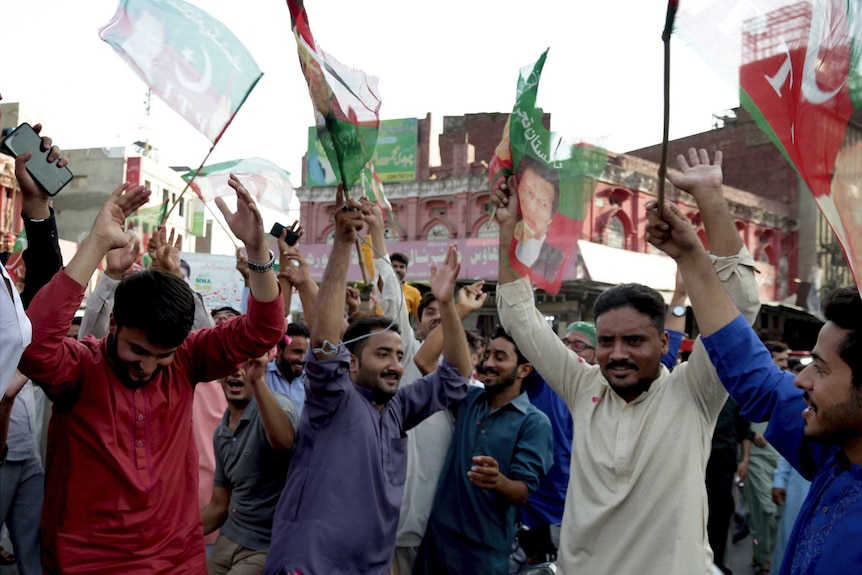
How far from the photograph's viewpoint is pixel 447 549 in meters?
3.10

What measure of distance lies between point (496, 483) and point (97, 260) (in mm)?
1625

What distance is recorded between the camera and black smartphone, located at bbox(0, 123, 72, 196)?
85.3 inches

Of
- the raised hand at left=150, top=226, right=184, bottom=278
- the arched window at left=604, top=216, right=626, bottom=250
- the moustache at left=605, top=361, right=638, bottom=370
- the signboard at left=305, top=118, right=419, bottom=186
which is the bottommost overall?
the moustache at left=605, top=361, right=638, bottom=370

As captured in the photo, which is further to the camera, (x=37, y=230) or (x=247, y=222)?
(x=247, y=222)

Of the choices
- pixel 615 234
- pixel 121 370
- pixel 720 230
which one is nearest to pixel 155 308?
pixel 121 370

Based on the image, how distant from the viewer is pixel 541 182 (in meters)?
3.15

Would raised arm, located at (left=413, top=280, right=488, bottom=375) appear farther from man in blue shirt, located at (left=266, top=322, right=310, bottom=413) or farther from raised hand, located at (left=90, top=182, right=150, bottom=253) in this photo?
raised hand, located at (left=90, top=182, right=150, bottom=253)

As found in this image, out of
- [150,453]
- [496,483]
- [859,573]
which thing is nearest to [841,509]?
[859,573]

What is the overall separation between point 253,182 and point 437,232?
24906mm

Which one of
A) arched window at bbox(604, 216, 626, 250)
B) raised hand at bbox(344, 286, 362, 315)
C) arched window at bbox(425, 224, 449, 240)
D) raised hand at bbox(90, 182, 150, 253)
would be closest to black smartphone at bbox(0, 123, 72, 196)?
raised hand at bbox(90, 182, 150, 253)

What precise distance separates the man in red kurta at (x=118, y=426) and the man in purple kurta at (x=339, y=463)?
0.35 metres

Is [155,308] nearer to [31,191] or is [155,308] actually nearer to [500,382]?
[31,191]

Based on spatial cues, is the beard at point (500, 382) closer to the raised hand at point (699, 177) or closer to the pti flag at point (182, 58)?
the raised hand at point (699, 177)

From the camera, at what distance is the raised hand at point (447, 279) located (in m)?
3.26
